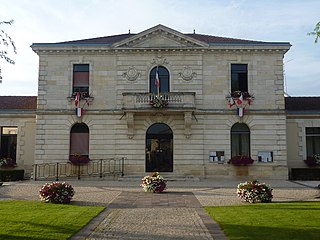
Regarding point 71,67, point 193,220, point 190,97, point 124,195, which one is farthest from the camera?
point 71,67

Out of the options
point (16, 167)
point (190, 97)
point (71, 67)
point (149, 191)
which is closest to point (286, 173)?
point (190, 97)

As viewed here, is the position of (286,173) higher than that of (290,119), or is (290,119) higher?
(290,119)

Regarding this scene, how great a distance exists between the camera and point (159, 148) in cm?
2216

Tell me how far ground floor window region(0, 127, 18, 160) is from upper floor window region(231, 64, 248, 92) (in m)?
14.0

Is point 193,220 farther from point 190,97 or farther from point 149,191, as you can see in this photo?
point 190,97

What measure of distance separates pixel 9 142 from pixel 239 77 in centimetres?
1504

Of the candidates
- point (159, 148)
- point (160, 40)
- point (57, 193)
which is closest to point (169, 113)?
point (159, 148)

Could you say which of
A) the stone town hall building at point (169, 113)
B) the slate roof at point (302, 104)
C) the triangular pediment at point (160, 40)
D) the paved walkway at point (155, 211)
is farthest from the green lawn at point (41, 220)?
the slate roof at point (302, 104)

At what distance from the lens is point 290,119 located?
2292 centimetres

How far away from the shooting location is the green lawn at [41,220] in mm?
7104

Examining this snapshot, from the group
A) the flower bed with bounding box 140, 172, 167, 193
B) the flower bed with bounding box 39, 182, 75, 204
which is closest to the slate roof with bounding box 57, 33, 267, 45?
the flower bed with bounding box 140, 172, 167, 193

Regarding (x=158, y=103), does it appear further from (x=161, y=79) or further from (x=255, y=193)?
Result: (x=255, y=193)

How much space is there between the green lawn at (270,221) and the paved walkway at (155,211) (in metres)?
0.35

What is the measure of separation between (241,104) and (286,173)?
4900 mm
